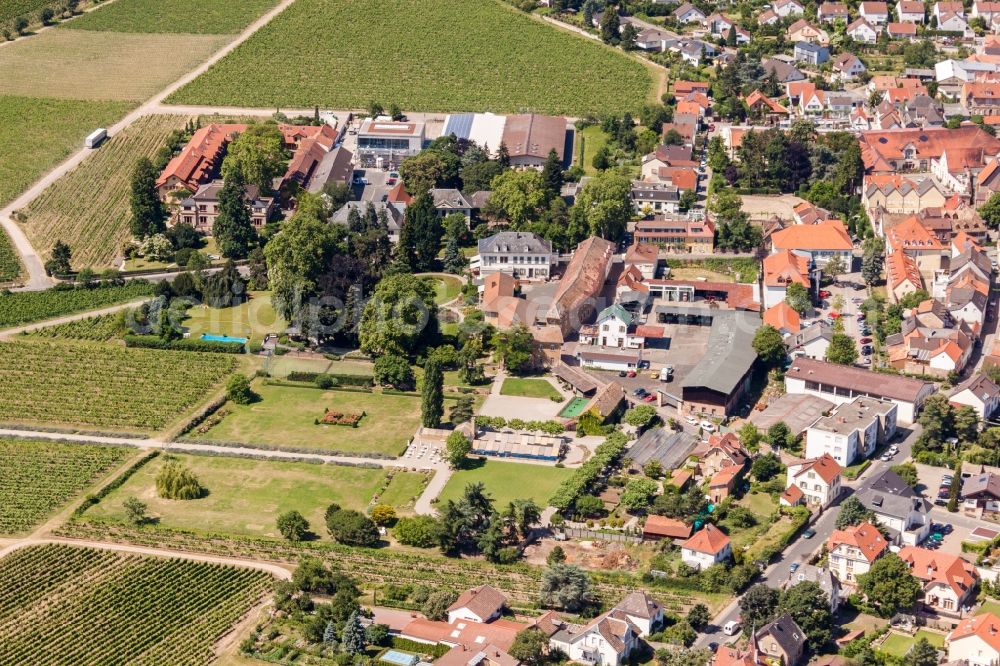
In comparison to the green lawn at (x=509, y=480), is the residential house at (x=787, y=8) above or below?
above

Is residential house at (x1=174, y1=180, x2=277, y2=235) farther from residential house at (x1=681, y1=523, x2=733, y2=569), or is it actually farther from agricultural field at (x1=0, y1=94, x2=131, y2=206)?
residential house at (x1=681, y1=523, x2=733, y2=569)

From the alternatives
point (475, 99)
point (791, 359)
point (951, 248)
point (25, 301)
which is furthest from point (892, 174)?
point (25, 301)

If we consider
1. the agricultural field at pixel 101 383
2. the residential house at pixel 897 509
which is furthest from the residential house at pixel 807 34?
the residential house at pixel 897 509

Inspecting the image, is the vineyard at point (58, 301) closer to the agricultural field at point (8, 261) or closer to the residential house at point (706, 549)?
the agricultural field at point (8, 261)

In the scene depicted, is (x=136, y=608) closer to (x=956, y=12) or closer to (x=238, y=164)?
(x=238, y=164)

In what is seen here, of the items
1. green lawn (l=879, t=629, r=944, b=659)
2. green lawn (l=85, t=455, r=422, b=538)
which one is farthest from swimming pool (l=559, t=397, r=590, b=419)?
green lawn (l=879, t=629, r=944, b=659)

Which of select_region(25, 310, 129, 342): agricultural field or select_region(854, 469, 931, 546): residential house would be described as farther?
select_region(25, 310, 129, 342): agricultural field

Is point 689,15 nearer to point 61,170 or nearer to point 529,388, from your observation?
point 61,170
